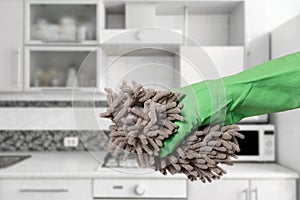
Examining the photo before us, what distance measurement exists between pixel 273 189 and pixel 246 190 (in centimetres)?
14

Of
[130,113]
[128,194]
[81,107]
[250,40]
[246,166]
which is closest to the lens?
[130,113]

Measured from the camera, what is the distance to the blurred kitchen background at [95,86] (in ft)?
7.56

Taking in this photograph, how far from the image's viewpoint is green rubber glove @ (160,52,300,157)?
554 mm

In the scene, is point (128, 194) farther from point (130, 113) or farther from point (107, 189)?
point (130, 113)

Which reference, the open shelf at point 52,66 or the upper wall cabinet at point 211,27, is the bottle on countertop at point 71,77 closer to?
the open shelf at point 52,66

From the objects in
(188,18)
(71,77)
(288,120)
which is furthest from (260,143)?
(71,77)

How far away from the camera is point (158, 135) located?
540 mm

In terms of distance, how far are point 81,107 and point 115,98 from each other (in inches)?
5.7

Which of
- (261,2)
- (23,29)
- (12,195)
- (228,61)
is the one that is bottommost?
(12,195)

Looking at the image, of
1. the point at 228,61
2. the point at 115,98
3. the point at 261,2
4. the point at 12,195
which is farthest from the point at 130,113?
the point at 261,2

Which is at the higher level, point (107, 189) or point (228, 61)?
point (228, 61)

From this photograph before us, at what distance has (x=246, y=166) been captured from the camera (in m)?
2.54

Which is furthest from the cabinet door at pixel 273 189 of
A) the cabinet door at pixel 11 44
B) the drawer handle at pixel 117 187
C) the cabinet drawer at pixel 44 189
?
the cabinet door at pixel 11 44

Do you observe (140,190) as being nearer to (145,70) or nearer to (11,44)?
(11,44)
